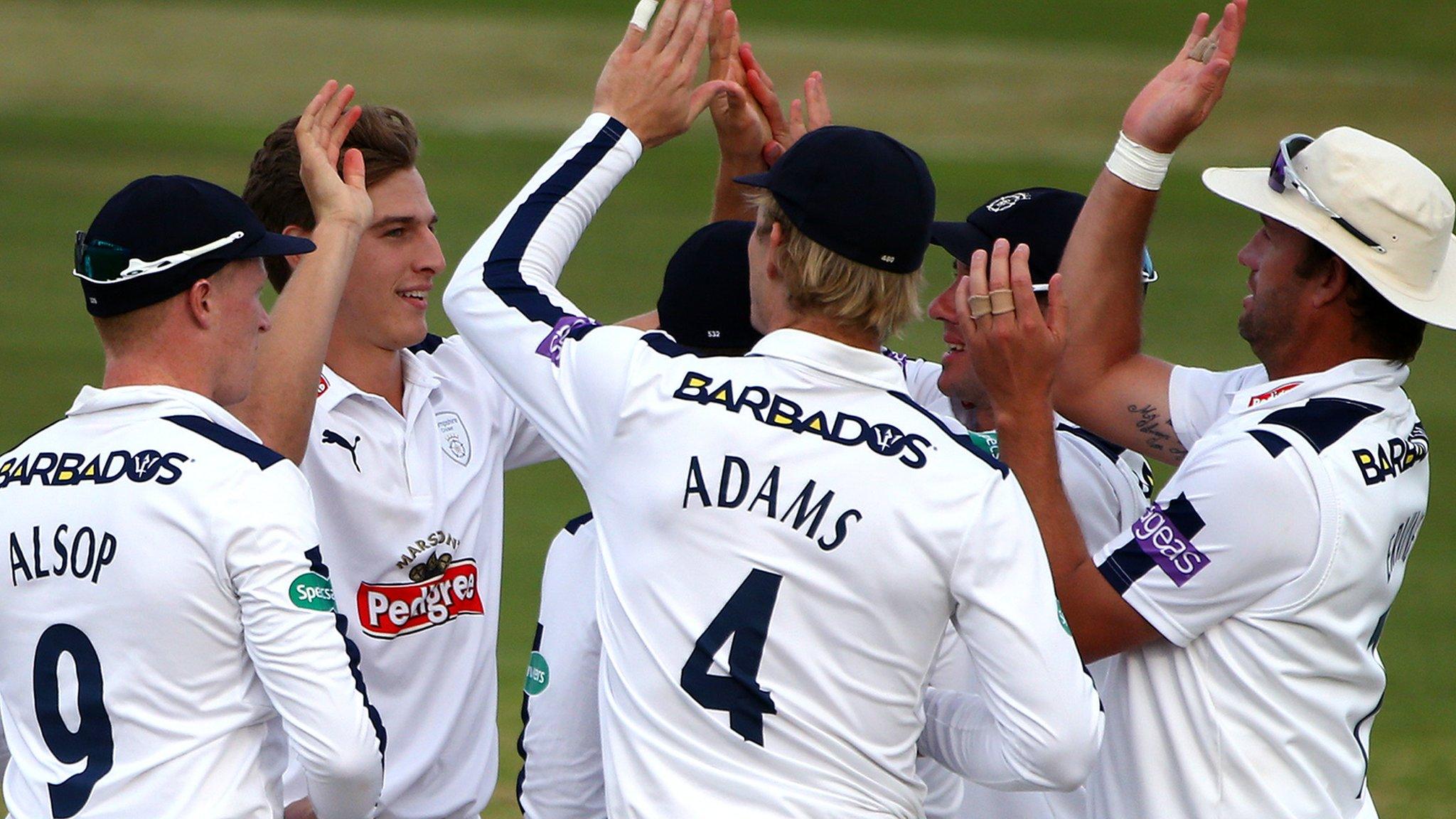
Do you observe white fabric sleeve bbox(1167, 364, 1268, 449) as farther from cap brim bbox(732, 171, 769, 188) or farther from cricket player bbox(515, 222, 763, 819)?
cap brim bbox(732, 171, 769, 188)

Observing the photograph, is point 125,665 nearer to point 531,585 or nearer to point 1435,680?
point 531,585

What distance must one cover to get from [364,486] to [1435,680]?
615 cm

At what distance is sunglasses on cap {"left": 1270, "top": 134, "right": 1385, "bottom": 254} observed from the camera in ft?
11.5

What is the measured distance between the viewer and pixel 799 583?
299cm

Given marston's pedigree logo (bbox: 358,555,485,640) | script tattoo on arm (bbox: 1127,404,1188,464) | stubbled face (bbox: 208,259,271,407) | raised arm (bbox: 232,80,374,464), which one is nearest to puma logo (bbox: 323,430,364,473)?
raised arm (bbox: 232,80,374,464)

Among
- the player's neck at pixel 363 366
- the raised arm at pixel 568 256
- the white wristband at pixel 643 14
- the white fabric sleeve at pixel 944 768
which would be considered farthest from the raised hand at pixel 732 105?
the white fabric sleeve at pixel 944 768

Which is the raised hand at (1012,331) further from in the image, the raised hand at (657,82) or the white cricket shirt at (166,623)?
the white cricket shirt at (166,623)

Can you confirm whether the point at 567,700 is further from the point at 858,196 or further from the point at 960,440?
the point at 858,196

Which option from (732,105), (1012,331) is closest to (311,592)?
(1012,331)

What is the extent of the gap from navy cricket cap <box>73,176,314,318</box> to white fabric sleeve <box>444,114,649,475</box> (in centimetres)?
41

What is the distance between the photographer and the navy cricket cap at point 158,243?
3.28m

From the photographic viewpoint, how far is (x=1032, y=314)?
3.32 meters

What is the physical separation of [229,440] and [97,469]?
0.24 m

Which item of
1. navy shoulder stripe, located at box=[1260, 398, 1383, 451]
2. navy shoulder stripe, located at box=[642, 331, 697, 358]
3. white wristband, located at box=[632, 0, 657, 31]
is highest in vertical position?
white wristband, located at box=[632, 0, 657, 31]
